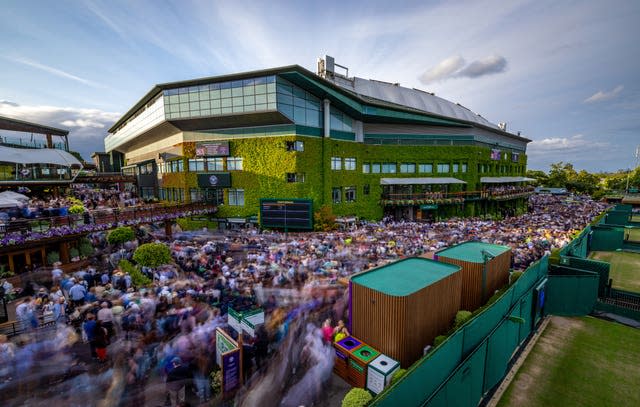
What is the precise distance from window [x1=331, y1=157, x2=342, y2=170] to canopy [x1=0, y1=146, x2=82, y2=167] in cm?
2710

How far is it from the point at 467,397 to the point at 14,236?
67.4 feet

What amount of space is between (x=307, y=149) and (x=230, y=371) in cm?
2435

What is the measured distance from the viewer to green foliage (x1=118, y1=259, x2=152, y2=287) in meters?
12.9

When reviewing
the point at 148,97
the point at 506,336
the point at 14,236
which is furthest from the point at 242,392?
the point at 148,97

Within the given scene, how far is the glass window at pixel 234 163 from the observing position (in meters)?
29.5

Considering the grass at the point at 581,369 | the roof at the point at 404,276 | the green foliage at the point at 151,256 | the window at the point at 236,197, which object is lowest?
the grass at the point at 581,369

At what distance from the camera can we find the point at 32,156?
23.6m

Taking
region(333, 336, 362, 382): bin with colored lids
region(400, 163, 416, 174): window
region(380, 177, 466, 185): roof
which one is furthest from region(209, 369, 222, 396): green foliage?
region(400, 163, 416, 174): window

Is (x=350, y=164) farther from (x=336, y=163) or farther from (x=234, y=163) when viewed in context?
(x=234, y=163)

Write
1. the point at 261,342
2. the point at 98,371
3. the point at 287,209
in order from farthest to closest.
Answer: the point at 287,209, the point at 261,342, the point at 98,371

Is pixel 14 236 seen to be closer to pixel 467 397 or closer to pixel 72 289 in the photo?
pixel 72 289

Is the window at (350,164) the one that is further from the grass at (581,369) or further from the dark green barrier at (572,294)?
the grass at (581,369)

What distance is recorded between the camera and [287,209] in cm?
2612

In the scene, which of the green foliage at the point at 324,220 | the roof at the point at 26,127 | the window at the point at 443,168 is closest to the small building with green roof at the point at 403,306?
the green foliage at the point at 324,220
